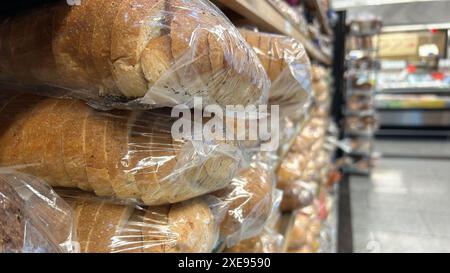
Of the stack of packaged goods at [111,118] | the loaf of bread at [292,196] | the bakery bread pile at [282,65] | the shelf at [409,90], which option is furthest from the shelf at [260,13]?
the shelf at [409,90]

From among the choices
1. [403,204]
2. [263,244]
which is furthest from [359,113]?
[263,244]

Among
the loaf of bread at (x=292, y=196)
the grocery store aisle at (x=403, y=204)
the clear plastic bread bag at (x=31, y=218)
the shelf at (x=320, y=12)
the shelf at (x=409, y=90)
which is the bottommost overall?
the grocery store aisle at (x=403, y=204)

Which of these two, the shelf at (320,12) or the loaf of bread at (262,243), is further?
the shelf at (320,12)

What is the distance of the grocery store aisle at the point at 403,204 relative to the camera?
245cm

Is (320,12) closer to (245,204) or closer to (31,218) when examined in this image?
(245,204)

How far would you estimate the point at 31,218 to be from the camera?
1.55 ft

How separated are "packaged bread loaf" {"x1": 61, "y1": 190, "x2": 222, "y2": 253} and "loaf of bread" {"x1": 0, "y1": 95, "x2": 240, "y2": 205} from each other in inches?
1.4

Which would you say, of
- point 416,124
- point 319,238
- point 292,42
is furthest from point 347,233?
point 416,124

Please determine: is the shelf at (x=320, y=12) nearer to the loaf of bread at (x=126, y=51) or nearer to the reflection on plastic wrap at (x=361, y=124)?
the reflection on plastic wrap at (x=361, y=124)

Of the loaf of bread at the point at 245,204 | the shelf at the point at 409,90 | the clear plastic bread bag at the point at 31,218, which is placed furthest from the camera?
the shelf at the point at 409,90

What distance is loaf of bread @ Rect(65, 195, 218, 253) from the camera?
56cm

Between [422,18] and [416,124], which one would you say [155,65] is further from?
[416,124]
